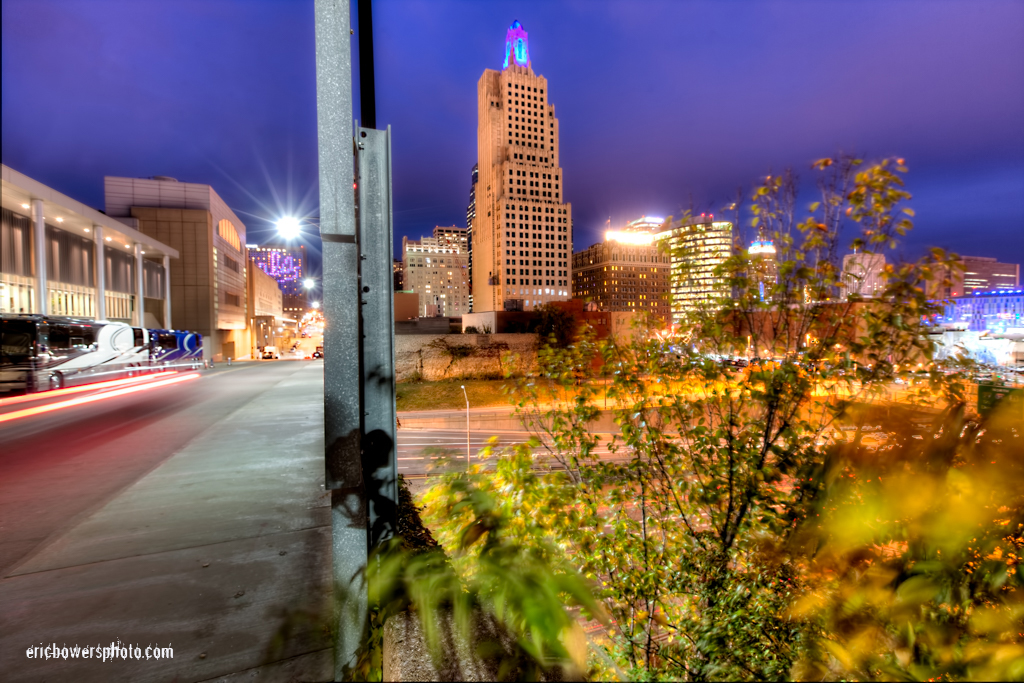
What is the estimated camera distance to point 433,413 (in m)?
27.4

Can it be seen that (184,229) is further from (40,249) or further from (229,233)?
(40,249)

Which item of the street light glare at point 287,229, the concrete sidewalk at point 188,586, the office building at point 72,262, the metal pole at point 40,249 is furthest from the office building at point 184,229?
the concrete sidewalk at point 188,586

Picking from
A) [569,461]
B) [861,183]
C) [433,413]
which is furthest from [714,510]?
[433,413]

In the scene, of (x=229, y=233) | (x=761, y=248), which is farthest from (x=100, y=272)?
(x=761, y=248)

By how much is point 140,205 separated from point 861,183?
213 feet

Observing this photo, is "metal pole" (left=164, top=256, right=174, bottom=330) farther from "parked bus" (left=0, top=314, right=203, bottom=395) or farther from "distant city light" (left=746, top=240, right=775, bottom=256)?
"distant city light" (left=746, top=240, right=775, bottom=256)

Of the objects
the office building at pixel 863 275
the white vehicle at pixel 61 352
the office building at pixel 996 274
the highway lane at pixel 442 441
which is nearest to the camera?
the office building at pixel 863 275

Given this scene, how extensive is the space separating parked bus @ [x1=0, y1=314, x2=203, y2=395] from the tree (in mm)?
23496

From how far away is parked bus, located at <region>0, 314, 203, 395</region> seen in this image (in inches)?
697

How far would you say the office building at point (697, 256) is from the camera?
4.55 metres

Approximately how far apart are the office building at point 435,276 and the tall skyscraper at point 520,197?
38.8 m

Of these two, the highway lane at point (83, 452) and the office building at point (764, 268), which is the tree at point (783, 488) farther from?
the highway lane at point (83, 452)

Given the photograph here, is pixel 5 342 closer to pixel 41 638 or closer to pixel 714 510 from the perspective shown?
pixel 41 638

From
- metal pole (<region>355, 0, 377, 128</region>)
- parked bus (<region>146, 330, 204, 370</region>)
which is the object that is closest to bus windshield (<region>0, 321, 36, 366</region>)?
parked bus (<region>146, 330, 204, 370</region>)
